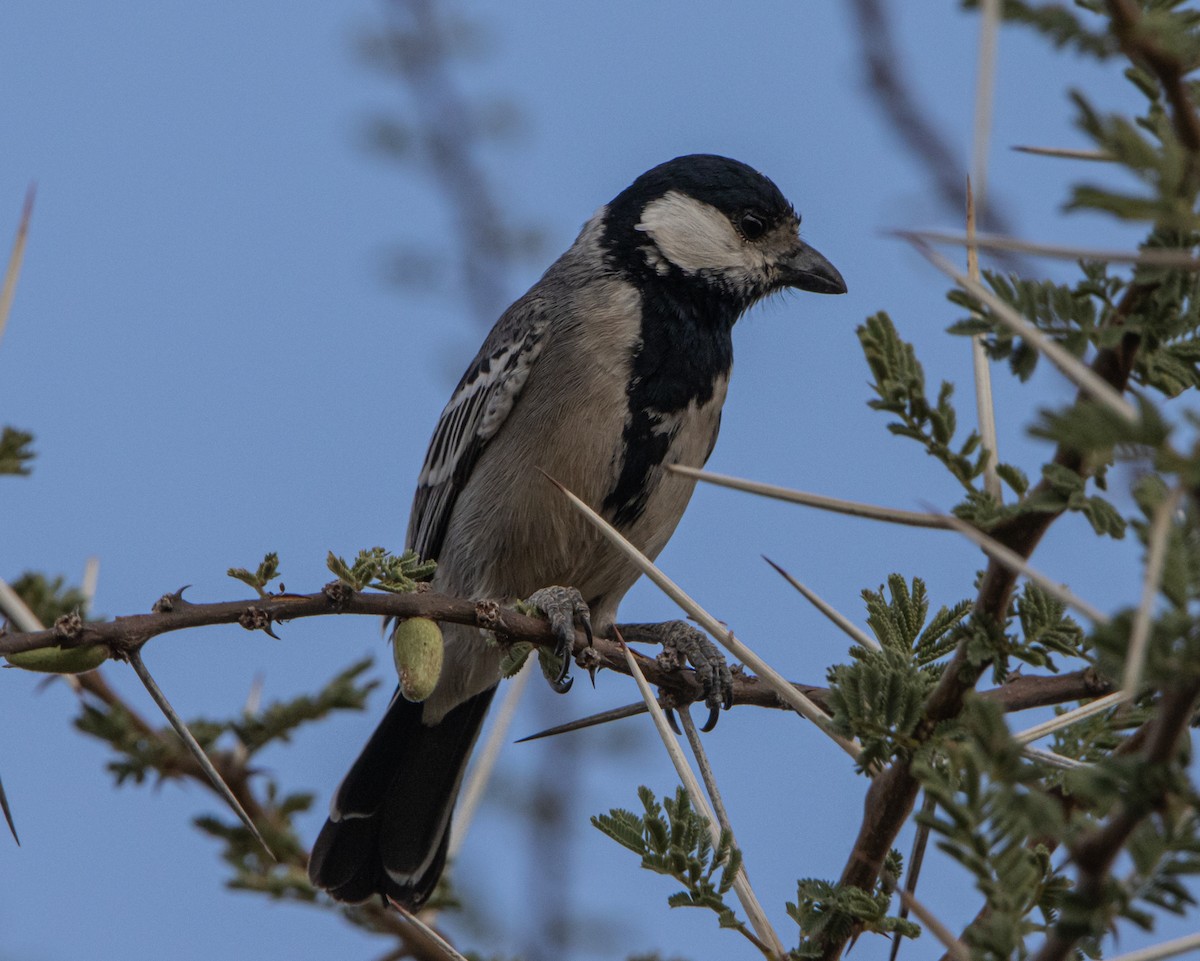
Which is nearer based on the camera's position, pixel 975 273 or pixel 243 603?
pixel 975 273

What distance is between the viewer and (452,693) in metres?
6.14

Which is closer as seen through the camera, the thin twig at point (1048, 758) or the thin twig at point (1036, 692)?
the thin twig at point (1048, 758)

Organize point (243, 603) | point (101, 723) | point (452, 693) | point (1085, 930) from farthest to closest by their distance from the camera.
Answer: point (452, 693)
point (101, 723)
point (243, 603)
point (1085, 930)

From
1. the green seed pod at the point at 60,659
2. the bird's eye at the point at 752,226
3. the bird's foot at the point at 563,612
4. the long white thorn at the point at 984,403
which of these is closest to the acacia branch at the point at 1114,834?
A: the long white thorn at the point at 984,403

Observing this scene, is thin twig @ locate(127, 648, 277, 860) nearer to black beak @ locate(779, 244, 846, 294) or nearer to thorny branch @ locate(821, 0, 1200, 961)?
thorny branch @ locate(821, 0, 1200, 961)

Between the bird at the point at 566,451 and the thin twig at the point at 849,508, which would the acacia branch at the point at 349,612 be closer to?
the thin twig at the point at 849,508

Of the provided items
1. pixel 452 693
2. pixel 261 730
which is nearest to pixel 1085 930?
pixel 261 730

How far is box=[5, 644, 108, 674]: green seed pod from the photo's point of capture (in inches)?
95.9

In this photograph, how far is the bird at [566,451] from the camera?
5.59 meters

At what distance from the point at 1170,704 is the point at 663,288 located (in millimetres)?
4828

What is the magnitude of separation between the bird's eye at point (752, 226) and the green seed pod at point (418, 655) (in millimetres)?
4175

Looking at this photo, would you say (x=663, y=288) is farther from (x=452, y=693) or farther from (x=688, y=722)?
(x=688, y=722)

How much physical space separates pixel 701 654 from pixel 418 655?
2.27m

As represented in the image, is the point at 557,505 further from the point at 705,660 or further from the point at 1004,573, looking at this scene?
the point at 1004,573
